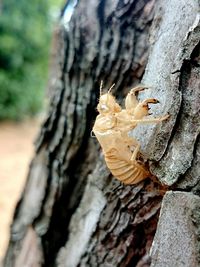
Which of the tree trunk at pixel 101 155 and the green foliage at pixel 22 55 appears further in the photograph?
the green foliage at pixel 22 55

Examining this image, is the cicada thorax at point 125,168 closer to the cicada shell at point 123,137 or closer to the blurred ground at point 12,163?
the cicada shell at point 123,137

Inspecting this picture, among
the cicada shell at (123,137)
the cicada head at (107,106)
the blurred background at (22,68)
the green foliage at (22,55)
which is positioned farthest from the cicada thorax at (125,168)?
the green foliage at (22,55)

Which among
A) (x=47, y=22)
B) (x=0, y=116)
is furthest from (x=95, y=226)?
(x=47, y=22)

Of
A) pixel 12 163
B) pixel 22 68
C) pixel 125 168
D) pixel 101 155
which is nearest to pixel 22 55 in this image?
pixel 22 68

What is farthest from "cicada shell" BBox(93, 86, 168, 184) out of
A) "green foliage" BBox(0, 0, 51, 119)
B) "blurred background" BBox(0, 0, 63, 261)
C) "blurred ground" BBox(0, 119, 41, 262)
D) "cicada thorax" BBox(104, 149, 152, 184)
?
"green foliage" BBox(0, 0, 51, 119)

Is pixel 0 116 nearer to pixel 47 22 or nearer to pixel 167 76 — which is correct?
pixel 47 22

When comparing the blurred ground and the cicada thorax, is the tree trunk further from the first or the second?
the blurred ground
